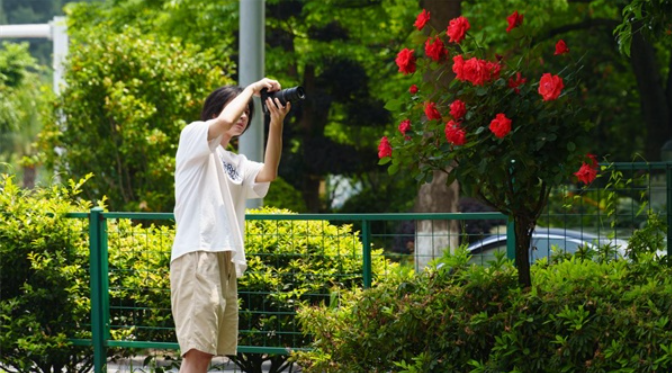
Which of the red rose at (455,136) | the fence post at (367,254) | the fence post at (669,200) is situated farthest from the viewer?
the fence post at (367,254)

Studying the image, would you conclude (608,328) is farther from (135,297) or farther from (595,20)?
(595,20)

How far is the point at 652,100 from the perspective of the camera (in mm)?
22078

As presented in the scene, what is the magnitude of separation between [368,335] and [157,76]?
10675 mm

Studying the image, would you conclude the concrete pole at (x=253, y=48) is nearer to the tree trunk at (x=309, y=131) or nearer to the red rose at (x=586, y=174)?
the red rose at (x=586, y=174)

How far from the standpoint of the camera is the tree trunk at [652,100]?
21.8m

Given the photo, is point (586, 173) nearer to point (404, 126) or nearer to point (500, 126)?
point (500, 126)

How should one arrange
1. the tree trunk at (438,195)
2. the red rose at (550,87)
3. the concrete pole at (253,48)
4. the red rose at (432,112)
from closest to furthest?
the red rose at (550,87), the red rose at (432,112), the concrete pole at (253,48), the tree trunk at (438,195)

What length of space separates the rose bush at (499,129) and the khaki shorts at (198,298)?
41.8 inches

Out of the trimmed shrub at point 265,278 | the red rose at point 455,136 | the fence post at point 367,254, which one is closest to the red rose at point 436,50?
the red rose at point 455,136

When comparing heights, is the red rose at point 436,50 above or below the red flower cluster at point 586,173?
Result: above

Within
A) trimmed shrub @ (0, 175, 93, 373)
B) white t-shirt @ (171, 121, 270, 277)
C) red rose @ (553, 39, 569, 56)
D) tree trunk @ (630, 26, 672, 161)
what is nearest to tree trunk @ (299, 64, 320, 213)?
tree trunk @ (630, 26, 672, 161)

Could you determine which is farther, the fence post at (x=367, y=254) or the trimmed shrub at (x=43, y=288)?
the trimmed shrub at (x=43, y=288)

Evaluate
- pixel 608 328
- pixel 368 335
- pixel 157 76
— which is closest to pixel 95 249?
pixel 368 335

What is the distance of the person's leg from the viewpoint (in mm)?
6000
